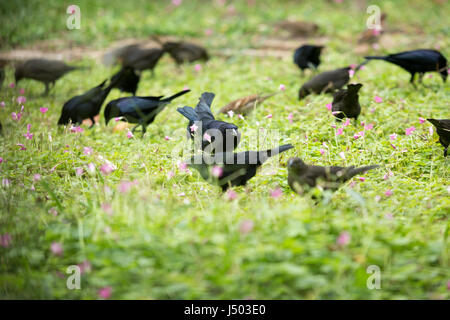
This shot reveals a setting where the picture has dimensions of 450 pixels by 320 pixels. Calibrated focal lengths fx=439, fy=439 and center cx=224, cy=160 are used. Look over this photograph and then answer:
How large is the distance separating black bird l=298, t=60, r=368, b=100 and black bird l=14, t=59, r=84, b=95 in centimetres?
396

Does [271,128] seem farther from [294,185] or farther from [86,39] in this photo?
[86,39]

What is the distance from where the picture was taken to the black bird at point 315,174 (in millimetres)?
3366

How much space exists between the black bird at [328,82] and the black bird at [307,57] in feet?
3.84

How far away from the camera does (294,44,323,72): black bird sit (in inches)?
299

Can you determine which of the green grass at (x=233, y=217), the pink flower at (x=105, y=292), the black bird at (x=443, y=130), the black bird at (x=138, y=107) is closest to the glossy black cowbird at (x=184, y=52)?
the green grass at (x=233, y=217)

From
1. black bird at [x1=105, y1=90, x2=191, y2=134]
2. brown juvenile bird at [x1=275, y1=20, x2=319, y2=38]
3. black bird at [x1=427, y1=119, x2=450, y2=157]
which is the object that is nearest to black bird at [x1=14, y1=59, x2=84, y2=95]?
black bird at [x1=105, y1=90, x2=191, y2=134]

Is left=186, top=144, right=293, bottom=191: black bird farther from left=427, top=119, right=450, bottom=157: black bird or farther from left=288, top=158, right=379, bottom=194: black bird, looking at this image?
left=427, top=119, right=450, bottom=157: black bird

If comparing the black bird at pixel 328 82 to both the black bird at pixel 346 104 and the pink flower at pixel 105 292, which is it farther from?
the pink flower at pixel 105 292

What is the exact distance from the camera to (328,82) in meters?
6.42

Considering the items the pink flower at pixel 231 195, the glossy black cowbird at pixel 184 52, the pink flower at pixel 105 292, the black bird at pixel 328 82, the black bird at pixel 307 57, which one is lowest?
the pink flower at pixel 105 292

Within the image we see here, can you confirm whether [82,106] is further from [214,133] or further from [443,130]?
[443,130]

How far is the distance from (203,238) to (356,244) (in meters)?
0.99

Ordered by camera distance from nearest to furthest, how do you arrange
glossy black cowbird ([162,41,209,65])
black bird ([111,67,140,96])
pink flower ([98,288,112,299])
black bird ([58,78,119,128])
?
pink flower ([98,288,112,299]) → black bird ([58,78,119,128]) → black bird ([111,67,140,96]) → glossy black cowbird ([162,41,209,65])

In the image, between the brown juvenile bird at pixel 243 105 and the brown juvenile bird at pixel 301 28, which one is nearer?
the brown juvenile bird at pixel 243 105
